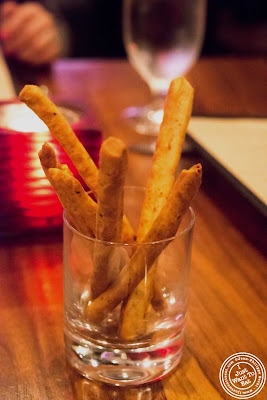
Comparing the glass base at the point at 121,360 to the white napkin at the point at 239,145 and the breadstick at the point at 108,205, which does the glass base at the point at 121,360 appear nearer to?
the breadstick at the point at 108,205

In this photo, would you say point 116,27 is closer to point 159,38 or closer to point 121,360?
point 159,38

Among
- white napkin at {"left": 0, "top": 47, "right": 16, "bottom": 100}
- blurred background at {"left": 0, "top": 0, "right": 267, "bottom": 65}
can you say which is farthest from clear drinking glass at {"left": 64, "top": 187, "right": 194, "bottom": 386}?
blurred background at {"left": 0, "top": 0, "right": 267, "bottom": 65}

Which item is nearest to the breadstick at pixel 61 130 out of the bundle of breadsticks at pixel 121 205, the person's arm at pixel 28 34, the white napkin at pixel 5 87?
the bundle of breadsticks at pixel 121 205

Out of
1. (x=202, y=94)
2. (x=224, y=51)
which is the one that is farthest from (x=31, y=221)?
(x=224, y=51)

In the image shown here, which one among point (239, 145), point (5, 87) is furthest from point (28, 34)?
point (239, 145)

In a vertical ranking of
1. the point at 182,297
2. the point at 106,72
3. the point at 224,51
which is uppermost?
the point at 182,297

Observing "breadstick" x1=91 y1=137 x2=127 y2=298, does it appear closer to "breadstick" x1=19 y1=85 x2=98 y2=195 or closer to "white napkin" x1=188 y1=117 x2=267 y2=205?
"breadstick" x1=19 y1=85 x2=98 y2=195

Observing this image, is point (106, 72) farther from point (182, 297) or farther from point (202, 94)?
point (182, 297)
